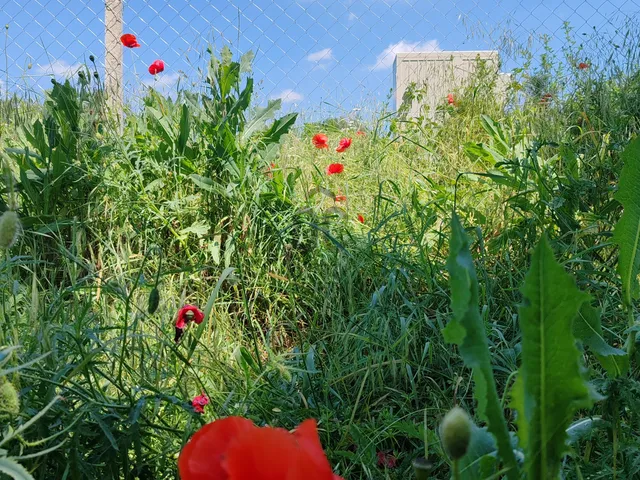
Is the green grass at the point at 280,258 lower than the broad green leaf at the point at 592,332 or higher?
higher

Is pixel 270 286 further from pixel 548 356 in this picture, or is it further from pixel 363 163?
pixel 548 356

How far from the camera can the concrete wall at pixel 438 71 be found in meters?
4.40

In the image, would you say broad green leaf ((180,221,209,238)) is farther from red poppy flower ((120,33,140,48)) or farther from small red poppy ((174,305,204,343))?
red poppy flower ((120,33,140,48))

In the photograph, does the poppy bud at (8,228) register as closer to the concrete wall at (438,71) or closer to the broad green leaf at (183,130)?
the broad green leaf at (183,130)

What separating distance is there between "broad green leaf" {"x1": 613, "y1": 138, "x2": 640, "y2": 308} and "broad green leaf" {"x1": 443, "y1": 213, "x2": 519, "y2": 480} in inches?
13.1

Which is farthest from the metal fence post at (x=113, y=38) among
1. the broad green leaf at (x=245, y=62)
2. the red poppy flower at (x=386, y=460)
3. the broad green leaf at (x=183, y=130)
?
the red poppy flower at (x=386, y=460)

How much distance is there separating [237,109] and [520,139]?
4.56 feet

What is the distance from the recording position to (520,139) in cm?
304

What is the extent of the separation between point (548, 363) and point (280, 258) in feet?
6.10

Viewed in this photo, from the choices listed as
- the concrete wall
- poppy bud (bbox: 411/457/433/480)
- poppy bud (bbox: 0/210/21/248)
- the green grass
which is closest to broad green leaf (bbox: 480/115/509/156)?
the green grass

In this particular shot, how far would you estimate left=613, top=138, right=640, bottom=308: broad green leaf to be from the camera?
67cm

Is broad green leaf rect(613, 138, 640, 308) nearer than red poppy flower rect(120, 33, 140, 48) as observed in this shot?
Yes

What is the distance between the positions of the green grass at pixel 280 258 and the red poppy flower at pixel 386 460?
0.07 ft

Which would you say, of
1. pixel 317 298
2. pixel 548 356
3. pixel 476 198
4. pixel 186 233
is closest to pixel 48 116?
pixel 186 233
